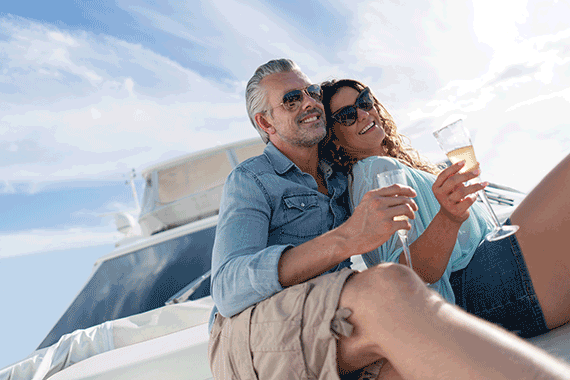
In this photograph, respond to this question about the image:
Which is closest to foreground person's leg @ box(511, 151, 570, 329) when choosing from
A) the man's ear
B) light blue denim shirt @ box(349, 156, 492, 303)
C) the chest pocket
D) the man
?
light blue denim shirt @ box(349, 156, 492, 303)

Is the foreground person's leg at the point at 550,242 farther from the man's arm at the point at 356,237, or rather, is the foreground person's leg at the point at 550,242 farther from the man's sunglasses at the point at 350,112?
the man's sunglasses at the point at 350,112

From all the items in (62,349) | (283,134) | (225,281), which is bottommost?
(62,349)

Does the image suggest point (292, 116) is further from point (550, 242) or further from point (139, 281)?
point (139, 281)

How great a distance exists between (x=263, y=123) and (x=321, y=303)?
1256 mm

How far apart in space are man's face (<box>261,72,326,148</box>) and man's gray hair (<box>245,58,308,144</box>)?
0.08ft

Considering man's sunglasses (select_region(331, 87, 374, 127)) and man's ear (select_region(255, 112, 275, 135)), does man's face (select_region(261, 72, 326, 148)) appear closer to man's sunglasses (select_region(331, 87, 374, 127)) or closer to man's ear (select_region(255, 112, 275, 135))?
man's ear (select_region(255, 112, 275, 135))

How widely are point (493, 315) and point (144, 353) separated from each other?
171cm

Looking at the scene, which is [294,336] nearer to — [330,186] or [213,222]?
[330,186]

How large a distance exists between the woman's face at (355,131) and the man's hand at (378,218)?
47.7 inches

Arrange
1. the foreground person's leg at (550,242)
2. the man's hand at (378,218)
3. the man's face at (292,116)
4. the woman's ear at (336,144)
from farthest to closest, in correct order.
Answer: the woman's ear at (336,144), the man's face at (292,116), the foreground person's leg at (550,242), the man's hand at (378,218)

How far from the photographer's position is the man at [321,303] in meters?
0.87

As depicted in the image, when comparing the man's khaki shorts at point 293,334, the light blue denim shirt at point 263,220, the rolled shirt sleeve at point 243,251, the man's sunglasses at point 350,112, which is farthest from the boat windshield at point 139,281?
the man's khaki shorts at point 293,334

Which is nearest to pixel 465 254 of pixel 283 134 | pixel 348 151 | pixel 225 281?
pixel 348 151

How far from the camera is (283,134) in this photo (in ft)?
6.67
